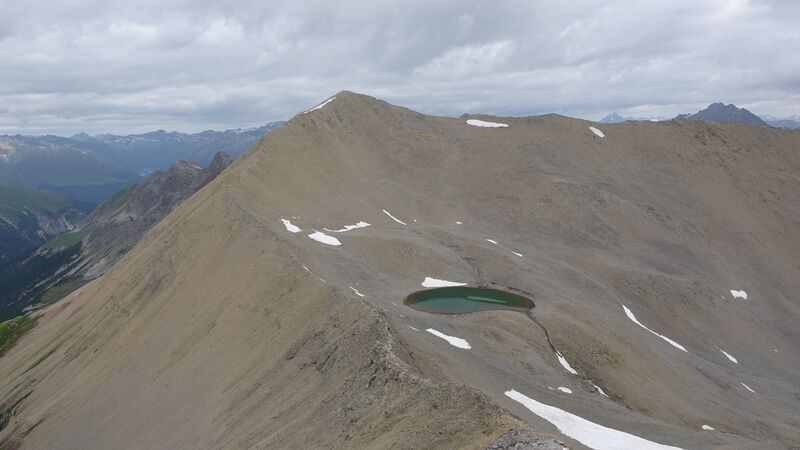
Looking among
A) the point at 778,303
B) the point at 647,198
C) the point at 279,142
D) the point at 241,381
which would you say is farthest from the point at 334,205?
the point at 778,303

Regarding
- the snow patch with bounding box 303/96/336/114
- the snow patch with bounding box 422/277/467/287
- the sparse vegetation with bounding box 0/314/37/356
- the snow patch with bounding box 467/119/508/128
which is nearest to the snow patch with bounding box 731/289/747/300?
the snow patch with bounding box 422/277/467/287

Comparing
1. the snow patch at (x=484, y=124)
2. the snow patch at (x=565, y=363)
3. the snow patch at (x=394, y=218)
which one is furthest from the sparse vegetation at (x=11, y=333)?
the snow patch at (x=484, y=124)

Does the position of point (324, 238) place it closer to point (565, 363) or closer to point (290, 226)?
point (290, 226)

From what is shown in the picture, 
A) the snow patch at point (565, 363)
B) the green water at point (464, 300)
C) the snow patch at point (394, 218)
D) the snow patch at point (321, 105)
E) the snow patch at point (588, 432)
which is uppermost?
the snow patch at point (321, 105)

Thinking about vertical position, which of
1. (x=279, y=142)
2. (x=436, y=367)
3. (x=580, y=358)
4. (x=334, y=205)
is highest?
(x=279, y=142)

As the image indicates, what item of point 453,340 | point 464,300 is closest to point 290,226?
point 464,300

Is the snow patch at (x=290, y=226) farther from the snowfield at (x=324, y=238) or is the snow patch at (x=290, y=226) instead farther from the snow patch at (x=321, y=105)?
the snow patch at (x=321, y=105)

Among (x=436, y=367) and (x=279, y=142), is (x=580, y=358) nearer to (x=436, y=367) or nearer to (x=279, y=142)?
(x=436, y=367)

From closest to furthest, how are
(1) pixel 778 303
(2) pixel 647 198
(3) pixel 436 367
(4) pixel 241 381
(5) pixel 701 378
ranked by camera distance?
1. (3) pixel 436 367
2. (4) pixel 241 381
3. (5) pixel 701 378
4. (1) pixel 778 303
5. (2) pixel 647 198
